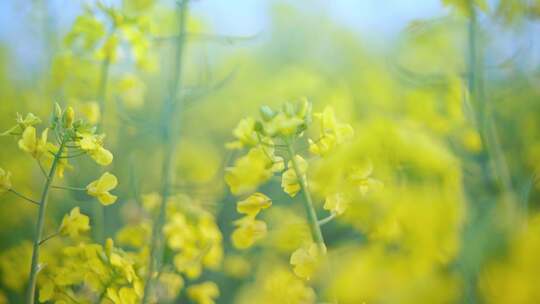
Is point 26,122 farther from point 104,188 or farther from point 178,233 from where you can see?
point 178,233

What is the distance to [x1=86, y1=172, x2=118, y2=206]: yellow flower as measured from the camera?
104 centimetres

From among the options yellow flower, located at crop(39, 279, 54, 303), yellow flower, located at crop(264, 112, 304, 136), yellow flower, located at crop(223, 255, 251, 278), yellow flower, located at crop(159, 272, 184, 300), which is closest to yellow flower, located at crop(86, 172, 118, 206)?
yellow flower, located at crop(39, 279, 54, 303)

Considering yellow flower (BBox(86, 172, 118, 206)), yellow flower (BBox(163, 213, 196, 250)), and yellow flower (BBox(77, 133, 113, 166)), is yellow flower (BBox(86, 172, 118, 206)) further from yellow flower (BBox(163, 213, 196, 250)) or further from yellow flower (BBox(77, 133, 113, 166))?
yellow flower (BBox(163, 213, 196, 250))

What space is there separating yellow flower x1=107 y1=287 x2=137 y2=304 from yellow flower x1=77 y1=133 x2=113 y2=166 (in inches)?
10.0

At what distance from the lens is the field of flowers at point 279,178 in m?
0.96

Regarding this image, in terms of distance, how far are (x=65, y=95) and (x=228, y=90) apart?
2.15m

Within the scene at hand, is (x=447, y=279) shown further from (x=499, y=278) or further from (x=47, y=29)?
(x=47, y=29)

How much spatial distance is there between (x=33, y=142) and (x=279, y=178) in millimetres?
472

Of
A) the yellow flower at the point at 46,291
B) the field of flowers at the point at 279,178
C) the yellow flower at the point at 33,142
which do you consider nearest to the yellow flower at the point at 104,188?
the field of flowers at the point at 279,178

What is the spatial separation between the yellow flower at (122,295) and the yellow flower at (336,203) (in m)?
0.42

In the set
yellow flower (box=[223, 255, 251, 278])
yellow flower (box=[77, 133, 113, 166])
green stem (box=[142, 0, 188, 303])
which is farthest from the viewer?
yellow flower (box=[223, 255, 251, 278])

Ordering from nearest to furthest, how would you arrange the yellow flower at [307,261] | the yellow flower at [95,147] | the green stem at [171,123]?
the yellow flower at [307,261] → the yellow flower at [95,147] → the green stem at [171,123]

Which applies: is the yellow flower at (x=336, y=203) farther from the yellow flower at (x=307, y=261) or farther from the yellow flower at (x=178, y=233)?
the yellow flower at (x=178, y=233)

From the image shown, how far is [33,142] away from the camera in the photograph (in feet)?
3.26
